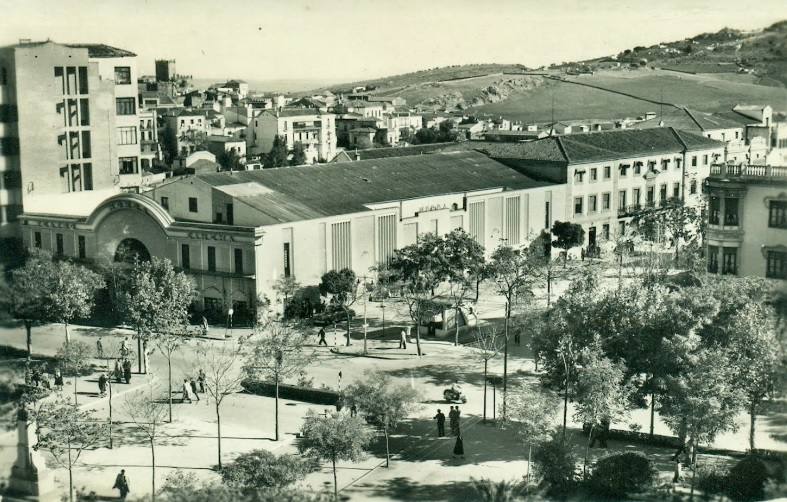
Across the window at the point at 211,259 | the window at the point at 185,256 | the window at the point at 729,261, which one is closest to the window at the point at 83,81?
the window at the point at 185,256

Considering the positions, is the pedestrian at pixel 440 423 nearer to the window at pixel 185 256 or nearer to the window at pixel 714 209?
the window at pixel 714 209

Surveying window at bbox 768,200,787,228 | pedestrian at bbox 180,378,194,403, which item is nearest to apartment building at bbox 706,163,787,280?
window at bbox 768,200,787,228

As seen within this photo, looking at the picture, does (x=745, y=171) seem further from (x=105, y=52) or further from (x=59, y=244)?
(x=105, y=52)

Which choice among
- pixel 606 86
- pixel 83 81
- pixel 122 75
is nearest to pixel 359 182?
pixel 83 81

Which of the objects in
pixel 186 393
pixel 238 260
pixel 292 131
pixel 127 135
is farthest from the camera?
pixel 292 131

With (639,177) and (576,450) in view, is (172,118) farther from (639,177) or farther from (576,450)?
(576,450)

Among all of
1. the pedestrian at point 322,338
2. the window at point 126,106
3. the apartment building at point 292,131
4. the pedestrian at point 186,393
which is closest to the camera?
the pedestrian at point 186,393
